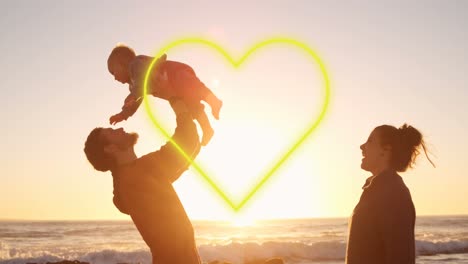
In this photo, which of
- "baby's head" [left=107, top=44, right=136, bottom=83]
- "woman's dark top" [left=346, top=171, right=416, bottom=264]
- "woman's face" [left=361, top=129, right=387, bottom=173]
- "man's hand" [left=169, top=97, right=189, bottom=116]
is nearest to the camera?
"woman's dark top" [left=346, top=171, right=416, bottom=264]

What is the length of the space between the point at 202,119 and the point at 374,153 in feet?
4.98

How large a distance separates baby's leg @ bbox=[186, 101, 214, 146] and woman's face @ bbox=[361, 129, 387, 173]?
4.53ft

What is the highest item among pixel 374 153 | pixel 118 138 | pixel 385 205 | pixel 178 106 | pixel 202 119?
pixel 178 106

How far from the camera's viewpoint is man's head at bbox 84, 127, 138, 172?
5246 millimetres

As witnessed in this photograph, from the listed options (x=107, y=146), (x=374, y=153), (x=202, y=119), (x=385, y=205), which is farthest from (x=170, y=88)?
(x=385, y=205)

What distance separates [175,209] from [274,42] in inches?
145

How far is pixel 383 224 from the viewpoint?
193 inches

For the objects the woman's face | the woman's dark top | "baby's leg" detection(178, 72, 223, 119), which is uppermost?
"baby's leg" detection(178, 72, 223, 119)

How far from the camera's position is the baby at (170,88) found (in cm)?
537

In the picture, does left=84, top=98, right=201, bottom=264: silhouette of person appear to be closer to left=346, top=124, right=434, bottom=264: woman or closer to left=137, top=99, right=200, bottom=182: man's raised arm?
left=137, top=99, right=200, bottom=182: man's raised arm

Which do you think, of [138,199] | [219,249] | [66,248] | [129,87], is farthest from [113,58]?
[66,248]

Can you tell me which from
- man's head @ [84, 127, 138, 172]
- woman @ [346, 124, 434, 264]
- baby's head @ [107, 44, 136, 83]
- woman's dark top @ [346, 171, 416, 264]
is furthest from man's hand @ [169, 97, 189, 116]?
woman's dark top @ [346, 171, 416, 264]

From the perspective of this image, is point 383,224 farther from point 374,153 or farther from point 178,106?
point 178,106

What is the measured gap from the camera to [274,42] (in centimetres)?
809
